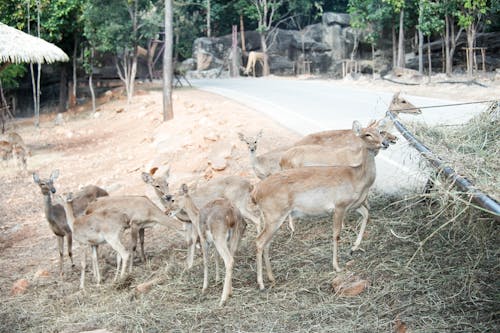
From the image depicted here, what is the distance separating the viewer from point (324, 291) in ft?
25.3

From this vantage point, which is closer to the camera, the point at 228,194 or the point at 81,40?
the point at 228,194

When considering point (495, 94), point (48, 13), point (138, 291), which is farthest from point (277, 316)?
point (48, 13)

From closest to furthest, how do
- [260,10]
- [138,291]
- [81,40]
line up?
[138,291] < [81,40] < [260,10]

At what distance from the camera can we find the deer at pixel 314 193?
26.6 feet

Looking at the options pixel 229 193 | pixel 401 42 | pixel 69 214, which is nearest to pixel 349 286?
pixel 229 193

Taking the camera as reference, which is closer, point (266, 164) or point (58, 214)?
point (58, 214)

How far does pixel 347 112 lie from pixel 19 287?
471 inches

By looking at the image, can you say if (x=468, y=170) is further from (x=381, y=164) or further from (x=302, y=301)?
(x=381, y=164)

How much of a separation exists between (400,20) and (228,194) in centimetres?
2921

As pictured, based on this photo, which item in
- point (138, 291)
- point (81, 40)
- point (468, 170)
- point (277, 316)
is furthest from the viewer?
point (81, 40)

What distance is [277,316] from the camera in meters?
7.19

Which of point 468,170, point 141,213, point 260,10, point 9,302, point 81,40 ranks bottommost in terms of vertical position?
point 9,302

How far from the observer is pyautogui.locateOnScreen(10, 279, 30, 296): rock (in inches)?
364

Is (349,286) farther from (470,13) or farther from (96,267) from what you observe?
(470,13)
